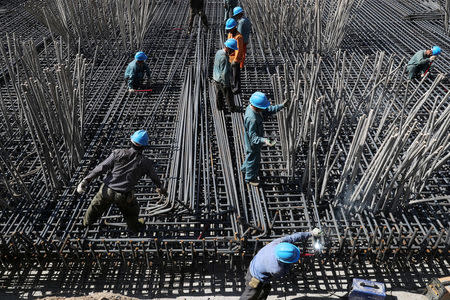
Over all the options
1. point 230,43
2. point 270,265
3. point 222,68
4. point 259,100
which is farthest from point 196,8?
point 270,265

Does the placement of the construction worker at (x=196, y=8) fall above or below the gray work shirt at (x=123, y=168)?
above

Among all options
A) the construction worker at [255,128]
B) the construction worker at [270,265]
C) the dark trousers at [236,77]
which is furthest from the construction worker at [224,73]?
the construction worker at [270,265]

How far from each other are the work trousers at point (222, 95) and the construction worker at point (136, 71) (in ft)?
5.11

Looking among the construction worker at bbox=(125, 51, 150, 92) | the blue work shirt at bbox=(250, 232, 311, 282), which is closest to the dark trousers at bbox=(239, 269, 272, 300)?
the blue work shirt at bbox=(250, 232, 311, 282)

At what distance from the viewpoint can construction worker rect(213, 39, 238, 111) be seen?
18.6 ft

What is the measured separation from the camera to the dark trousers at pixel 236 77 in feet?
21.1

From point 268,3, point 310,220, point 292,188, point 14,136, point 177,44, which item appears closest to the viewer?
point 310,220

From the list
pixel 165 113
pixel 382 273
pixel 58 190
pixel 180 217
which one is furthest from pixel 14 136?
pixel 382 273

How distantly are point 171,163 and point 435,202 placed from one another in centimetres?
378

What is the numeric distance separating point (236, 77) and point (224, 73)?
842mm

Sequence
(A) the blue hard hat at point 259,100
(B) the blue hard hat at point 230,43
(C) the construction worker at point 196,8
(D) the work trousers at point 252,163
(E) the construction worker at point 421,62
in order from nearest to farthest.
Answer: (A) the blue hard hat at point 259,100 → (D) the work trousers at point 252,163 → (B) the blue hard hat at point 230,43 → (E) the construction worker at point 421,62 → (C) the construction worker at point 196,8

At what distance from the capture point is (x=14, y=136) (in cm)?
542

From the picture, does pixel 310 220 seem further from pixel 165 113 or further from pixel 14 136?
pixel 14 136

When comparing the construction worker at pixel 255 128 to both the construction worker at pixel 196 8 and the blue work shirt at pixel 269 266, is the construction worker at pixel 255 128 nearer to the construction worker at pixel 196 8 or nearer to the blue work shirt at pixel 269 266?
the blue work shirt at pixel 269 266
